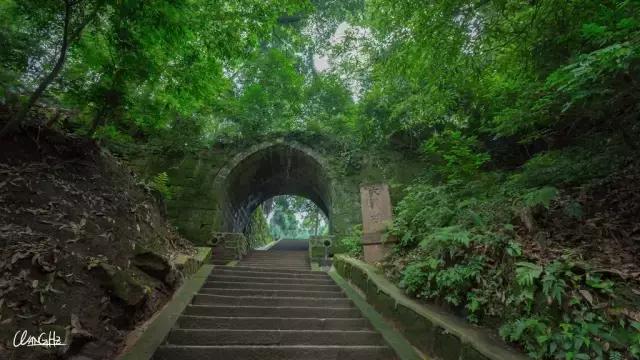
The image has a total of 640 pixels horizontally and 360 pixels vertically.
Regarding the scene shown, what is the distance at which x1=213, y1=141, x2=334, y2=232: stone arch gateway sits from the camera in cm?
1077

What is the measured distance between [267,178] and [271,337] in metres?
9.79

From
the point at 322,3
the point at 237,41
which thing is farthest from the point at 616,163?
the point at 322,3

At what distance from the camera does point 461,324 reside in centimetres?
318

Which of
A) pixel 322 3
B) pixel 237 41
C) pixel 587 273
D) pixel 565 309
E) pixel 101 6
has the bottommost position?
pixel 565 309

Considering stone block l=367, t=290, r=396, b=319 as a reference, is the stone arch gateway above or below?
above

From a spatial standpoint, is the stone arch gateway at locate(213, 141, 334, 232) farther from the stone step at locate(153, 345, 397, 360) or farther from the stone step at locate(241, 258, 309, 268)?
the stone step at locate(153, 345, 397, 360)

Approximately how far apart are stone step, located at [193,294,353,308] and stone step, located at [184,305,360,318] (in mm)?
317

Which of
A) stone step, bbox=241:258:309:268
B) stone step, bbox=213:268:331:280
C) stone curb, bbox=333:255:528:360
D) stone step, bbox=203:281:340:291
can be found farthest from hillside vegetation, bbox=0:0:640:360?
stone step, bbox=241:258:309:268

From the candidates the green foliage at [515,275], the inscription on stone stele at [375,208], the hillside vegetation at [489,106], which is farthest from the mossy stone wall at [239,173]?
the green foliage at [515,275]

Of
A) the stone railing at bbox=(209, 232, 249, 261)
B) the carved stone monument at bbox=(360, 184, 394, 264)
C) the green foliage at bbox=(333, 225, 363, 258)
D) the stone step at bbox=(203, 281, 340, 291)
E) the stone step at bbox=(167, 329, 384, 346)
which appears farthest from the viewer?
the stone railing at bbox=(209, 232, 249, 261)

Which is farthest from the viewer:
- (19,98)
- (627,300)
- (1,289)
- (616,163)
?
(19,98)

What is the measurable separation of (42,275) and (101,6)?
3.27m

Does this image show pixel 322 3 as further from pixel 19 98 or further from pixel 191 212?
pixel 19 98

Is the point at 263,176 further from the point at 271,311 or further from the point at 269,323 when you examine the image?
the point at 269,323
